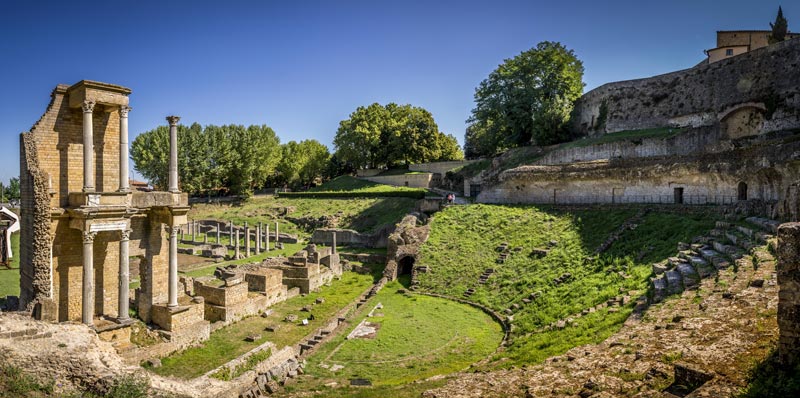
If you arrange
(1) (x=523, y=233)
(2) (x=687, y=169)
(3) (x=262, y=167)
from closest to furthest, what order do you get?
(2) (x=687, y=169) → (1) (x=523, y=233) → (3) (x=262, y=167)

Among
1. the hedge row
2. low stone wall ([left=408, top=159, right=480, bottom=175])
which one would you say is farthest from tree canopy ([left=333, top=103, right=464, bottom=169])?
the hedge row

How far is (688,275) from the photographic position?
1344 centimetres

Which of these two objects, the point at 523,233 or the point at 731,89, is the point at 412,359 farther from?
the point at 731,89

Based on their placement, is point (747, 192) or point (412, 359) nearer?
point (412, 359)

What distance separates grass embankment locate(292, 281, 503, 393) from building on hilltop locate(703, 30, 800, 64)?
4034cm

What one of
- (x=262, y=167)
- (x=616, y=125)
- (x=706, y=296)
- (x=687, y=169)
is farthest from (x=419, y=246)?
(x=262, y=167)

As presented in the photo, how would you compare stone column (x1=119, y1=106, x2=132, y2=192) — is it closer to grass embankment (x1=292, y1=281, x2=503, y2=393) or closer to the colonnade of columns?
the colonnade of columns

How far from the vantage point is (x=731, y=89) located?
32531 millimetres

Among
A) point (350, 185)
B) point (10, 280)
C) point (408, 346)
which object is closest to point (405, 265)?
point (408, 346)

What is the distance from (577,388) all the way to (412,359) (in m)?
6.92

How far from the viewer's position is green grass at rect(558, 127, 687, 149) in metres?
32.7

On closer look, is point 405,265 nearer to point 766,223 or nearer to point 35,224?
point 766,223

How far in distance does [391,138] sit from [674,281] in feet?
170

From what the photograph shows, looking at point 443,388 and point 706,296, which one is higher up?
point 706,296
